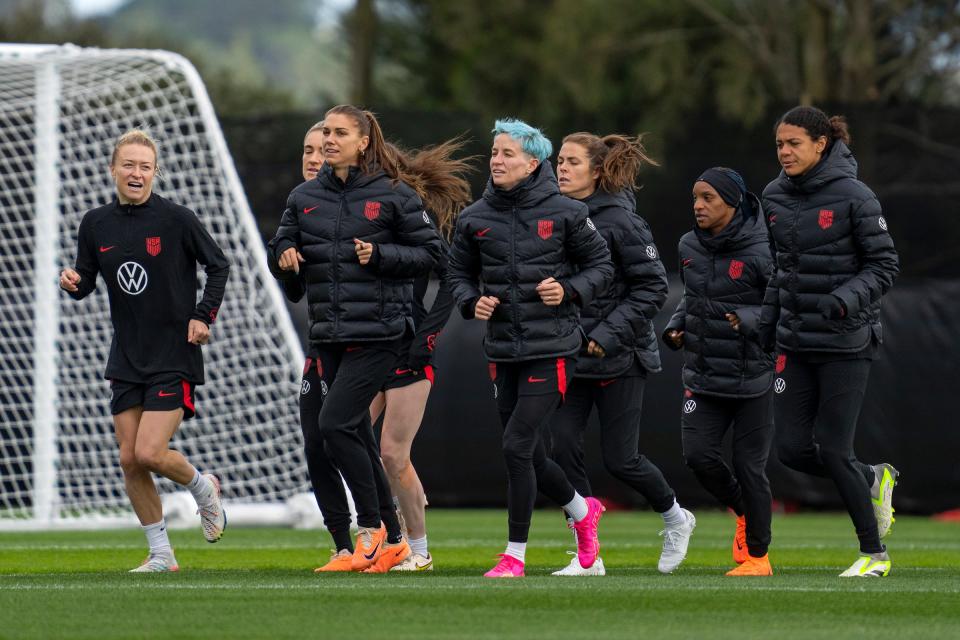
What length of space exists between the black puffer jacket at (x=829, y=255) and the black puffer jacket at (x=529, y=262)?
2.77ft

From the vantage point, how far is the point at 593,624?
602cm

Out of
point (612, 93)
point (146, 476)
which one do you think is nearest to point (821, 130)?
point (146, 476)

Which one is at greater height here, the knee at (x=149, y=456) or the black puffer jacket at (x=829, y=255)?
the black puffer jacket at (x=829, y=255)

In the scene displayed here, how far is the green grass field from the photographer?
233 inches

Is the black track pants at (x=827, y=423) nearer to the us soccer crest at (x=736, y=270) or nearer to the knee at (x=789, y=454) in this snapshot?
the knee at (x=789, y=454)

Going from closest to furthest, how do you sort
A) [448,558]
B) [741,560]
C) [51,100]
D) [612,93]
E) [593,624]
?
[593,624] < [741,560] < [448,558] < [51,100] < [612,93]

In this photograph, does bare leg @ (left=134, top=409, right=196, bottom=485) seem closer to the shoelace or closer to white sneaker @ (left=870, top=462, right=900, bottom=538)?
the shoelace

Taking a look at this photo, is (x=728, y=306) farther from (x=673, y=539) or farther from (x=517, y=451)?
(x=517, y=451)

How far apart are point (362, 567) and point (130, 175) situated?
219 cm

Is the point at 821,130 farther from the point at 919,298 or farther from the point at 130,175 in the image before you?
the point at 919,298

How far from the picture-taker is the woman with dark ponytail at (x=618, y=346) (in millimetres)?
8172

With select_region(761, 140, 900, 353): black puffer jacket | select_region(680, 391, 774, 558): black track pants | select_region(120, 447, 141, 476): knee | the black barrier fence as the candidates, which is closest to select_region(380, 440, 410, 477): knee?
select_region(120, 447, 141, 476): knee

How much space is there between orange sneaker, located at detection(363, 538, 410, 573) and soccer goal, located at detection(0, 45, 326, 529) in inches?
163

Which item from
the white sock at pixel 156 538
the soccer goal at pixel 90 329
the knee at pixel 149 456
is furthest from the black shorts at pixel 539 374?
the soccer goal at pixel 90 329
